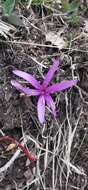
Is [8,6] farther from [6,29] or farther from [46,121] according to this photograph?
[46,121]

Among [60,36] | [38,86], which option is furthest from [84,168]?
[60,36]

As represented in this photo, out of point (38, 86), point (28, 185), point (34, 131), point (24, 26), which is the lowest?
point (28, 185)

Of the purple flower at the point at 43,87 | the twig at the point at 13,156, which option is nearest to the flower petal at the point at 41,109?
the purple flower at the point at 43,87

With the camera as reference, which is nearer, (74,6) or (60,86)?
(60,86)

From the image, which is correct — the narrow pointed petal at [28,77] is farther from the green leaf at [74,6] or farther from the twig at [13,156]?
the green leaf at [74,6]

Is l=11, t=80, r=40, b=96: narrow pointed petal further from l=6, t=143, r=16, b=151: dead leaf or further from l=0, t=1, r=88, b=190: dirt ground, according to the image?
l=6, t=143, r=16, b=151: dead leaf

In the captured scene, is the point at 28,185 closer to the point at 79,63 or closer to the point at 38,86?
the point at 38,86

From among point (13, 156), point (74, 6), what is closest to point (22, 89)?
point (13, 156)
